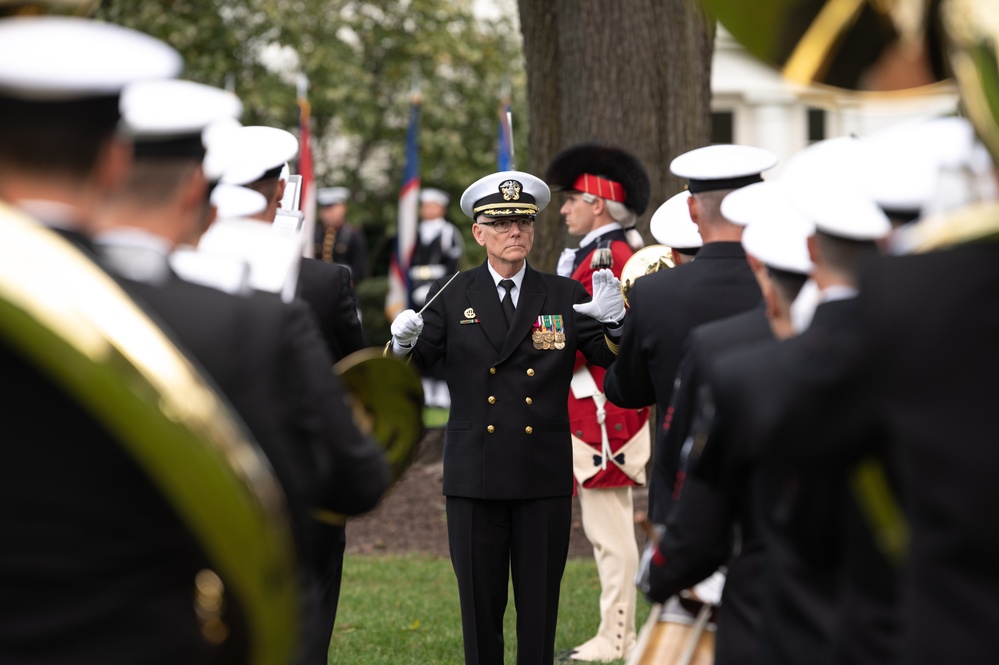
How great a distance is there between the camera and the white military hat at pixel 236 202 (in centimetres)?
405

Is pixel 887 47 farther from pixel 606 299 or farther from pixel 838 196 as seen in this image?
pixel 606 299

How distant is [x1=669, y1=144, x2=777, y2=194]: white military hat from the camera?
182 inches

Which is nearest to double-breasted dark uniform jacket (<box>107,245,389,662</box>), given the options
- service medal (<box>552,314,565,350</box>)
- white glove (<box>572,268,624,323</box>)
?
white glove (<box>572,268,624,323</box>)

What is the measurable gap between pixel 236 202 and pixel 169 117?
1.41 metres

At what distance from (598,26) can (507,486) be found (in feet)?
14.6

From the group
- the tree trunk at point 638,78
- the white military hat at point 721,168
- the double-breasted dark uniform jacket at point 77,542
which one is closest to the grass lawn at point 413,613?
the tree trunk at point 638,78

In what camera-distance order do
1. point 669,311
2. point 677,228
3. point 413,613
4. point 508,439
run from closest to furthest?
point 669,311
point 677,228
point 508,439
point 413,613

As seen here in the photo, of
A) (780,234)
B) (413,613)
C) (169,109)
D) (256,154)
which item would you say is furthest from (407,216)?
(169,109)

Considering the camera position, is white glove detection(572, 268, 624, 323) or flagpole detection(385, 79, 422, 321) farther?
flagpole detection(385, 79, 422, 321)

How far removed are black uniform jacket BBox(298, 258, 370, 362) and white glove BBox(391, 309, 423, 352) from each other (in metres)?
0.55

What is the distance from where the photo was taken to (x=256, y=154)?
474 centimetres

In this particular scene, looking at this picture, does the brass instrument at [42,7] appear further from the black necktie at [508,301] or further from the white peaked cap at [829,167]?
the black necktie at [508,301]

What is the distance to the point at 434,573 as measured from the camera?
30.4 feet

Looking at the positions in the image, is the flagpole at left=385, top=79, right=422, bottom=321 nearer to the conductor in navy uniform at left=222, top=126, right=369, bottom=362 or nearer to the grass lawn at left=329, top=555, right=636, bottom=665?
the grass lawn at left=329, top=555, right=636, bottom=665
